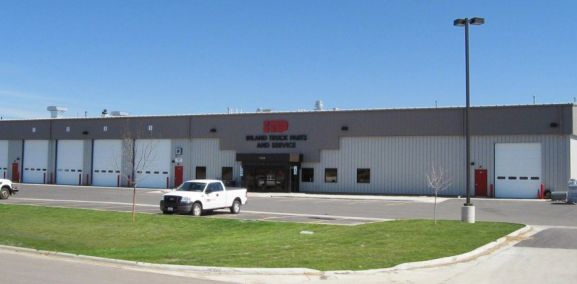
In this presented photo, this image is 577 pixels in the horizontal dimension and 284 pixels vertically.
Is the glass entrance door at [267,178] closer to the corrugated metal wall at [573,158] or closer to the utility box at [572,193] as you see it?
the corrugated metal wall at [573,158]

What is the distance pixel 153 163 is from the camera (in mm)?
59125

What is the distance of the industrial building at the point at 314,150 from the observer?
4453cm

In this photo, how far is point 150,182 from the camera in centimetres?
5906

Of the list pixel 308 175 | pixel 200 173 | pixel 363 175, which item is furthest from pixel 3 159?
pixel 363 175

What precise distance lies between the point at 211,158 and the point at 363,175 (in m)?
14.6

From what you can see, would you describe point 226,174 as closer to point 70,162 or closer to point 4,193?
point 70,162

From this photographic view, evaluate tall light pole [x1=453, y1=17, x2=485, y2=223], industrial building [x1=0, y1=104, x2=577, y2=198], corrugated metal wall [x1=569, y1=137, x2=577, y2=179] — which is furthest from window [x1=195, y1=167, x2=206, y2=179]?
tall light pole [x1=453, y1=17, x2=485, y2=223]

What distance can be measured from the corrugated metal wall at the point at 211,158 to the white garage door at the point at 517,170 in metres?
22.0

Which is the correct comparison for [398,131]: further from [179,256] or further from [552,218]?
[179,256]

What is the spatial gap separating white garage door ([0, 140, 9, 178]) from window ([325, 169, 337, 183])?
1483 inches

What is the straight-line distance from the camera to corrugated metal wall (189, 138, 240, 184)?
55.5 metres

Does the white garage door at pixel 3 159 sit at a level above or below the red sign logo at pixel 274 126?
below

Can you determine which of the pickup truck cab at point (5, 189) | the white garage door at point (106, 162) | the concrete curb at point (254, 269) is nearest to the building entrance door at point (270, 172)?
the white garage door at point (106, 162)

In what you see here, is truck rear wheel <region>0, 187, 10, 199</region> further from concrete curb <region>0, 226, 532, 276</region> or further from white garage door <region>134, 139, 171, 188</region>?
concrete curb <region>0, 226, 532, 276</region>
